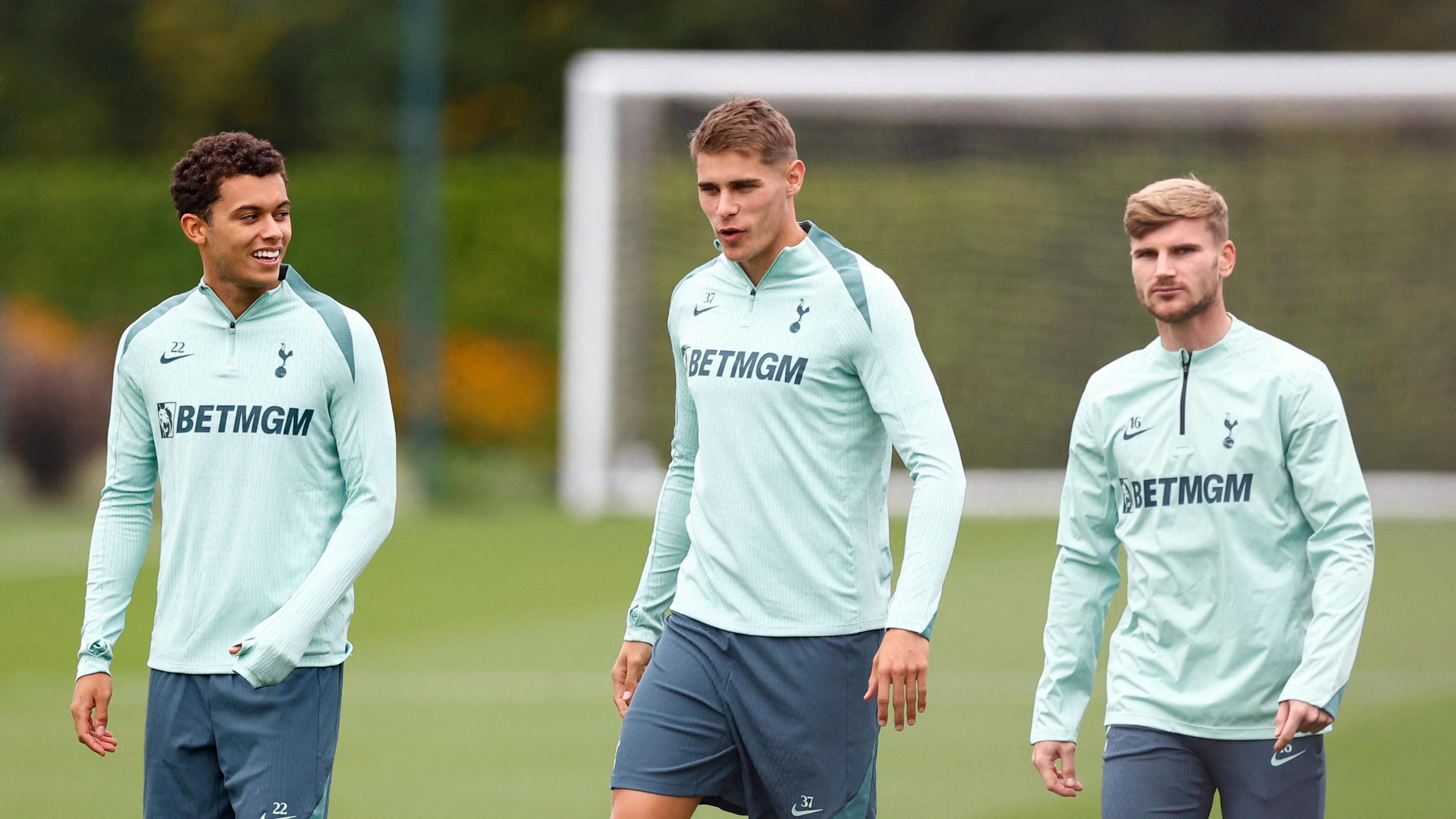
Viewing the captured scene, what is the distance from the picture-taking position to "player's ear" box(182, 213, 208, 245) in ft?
13.3

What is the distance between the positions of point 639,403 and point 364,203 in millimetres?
5831

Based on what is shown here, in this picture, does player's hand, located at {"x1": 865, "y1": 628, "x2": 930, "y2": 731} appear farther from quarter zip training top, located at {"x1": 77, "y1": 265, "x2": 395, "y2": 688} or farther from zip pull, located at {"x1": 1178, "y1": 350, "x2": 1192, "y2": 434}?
quarter zip training top, located at {"x1": 77, "y1": 265, "x2": 395, "y2": 688}

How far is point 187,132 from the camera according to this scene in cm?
2828

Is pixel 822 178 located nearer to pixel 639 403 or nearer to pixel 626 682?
pixel 639 403

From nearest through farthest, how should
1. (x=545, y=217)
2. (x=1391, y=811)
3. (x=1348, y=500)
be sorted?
(x=1348, y=500) → (x=1391, y=811) → (x=545, y=217)

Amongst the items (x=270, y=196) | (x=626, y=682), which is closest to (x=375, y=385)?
(x=270, y=196)

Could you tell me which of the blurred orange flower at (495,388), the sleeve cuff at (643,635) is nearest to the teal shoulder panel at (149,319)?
the sleeve cuff at (643,635)

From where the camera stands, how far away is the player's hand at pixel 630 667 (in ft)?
14.4

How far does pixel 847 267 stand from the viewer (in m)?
4.13

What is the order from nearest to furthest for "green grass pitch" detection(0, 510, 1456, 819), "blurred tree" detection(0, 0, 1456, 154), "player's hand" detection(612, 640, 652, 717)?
"player's hand" detection(612, 640, 652, 717)
"green grass pitch" detection(0, 510, 1456, 819)
"blurred tree" detection(0, 0, 1456, 154)

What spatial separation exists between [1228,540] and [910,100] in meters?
14.3

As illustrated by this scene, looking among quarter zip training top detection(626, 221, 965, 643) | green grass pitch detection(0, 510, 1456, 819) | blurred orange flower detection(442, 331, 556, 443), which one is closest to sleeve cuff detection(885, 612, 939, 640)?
quarter zip training top detection(626, 221, 965, 643)

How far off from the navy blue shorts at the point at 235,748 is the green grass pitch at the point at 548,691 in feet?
10.6

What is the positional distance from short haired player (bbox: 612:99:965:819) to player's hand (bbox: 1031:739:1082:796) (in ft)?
1.23
